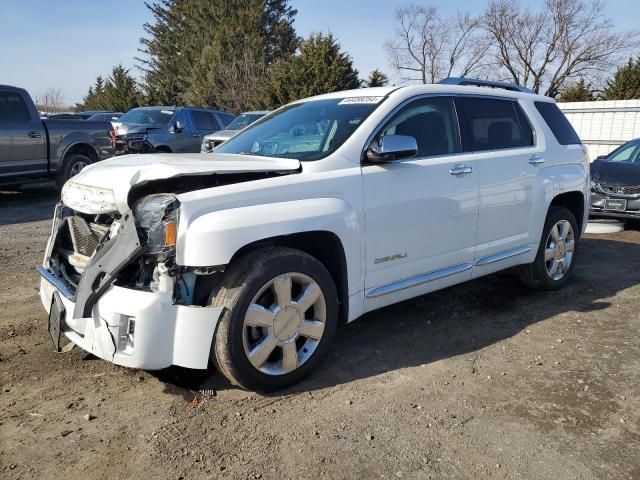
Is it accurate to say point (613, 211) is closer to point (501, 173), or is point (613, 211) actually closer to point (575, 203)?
point (575, 203)

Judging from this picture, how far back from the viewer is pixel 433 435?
2.98 meters

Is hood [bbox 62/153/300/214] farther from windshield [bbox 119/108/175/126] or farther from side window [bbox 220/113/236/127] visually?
side window [bbox 220/113/236/127]

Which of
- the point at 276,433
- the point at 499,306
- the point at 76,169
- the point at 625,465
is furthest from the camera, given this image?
the point at 76,169

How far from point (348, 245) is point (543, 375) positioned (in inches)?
60.8

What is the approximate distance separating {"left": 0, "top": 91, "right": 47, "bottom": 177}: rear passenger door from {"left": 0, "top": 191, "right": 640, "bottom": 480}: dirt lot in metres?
6.00

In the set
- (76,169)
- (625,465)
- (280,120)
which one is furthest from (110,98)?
(625,465)

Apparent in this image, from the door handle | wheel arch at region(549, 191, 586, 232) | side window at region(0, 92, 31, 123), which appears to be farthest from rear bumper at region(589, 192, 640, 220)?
side window at region(0, 92, 31, 123)

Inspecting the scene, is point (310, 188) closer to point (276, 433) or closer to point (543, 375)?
point (276, 433)

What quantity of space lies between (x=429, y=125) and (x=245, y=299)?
2.04m

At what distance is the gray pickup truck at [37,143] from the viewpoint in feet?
32.2

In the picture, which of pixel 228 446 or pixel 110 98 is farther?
pixel 110 98

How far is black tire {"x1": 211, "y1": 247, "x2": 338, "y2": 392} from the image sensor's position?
10.0 feet

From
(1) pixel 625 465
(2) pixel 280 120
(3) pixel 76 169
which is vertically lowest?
(1) pixel 625 465

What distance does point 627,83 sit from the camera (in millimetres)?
27031
